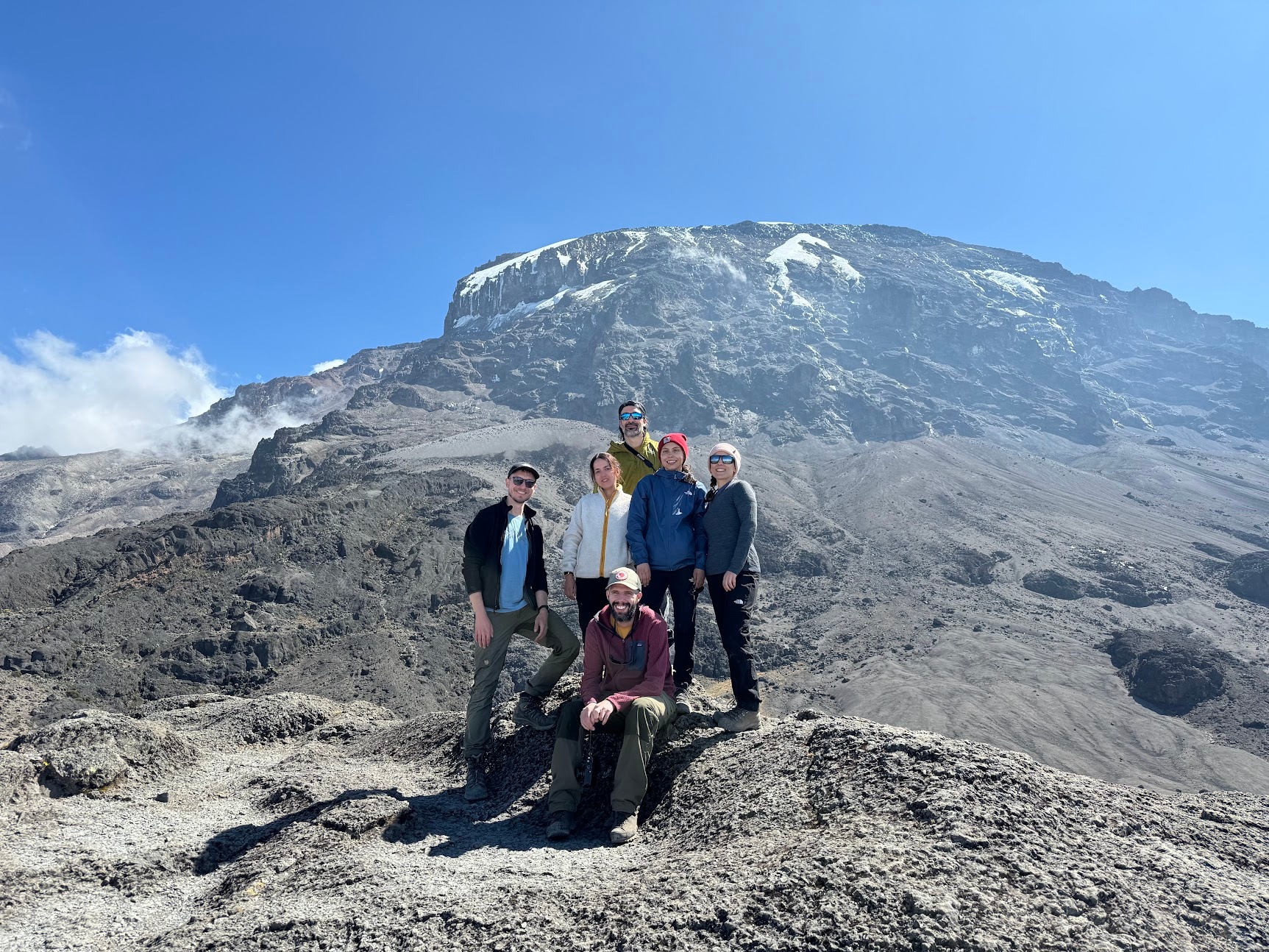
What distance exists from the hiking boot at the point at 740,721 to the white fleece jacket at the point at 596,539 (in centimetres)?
135

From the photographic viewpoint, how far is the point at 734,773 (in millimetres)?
4352

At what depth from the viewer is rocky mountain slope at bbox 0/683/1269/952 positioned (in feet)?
9.08

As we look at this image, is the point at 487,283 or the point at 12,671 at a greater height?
the point at 487,283

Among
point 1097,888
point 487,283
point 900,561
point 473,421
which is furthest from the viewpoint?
point 487,283

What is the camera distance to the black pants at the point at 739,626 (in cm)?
488

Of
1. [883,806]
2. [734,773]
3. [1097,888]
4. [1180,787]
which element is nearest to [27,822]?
[734,773]

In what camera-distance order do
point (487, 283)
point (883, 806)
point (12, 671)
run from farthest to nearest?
1. point (487, 283)
2. point (12, 671)
3. point (883, 806)

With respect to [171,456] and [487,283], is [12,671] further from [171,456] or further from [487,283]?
[487,283]

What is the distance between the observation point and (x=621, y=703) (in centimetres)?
423

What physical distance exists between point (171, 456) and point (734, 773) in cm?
17009

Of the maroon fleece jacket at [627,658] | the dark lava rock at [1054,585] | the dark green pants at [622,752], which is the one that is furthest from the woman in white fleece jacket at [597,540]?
the dark lava rock at [1054,585]

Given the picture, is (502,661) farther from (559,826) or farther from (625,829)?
(625,829)

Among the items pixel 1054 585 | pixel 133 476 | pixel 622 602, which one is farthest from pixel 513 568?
pixel 133 476

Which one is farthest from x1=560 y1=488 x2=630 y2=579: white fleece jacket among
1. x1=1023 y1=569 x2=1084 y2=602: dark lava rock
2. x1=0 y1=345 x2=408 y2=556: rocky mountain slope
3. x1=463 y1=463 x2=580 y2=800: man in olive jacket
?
x1=0 y1=345 x2=408 y2=556: rocky mountain slope
